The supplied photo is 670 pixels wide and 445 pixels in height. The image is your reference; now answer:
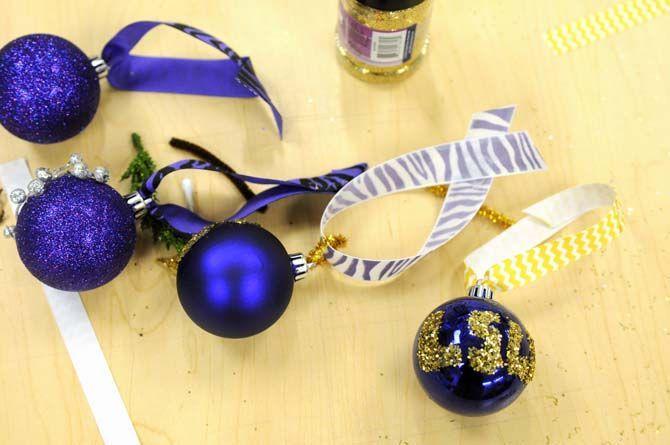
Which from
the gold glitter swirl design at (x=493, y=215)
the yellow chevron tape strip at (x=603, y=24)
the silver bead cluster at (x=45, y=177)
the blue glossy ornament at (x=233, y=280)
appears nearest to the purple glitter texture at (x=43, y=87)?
the silver bead cluster at (x=45, y=177)

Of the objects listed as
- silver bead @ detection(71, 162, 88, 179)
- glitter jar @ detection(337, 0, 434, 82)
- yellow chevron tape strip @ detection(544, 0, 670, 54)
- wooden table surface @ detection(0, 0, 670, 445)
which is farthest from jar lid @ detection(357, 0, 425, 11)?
silver bead @ detection(71, 162, 88, 179)

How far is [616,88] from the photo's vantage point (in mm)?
865

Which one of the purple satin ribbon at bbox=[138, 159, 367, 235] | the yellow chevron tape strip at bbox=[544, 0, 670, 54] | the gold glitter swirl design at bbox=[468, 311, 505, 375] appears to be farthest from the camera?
the yellow chevron tape strip at bbox=[544, 0, 670, 54]

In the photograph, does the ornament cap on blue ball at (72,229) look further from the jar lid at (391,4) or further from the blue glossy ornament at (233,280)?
the jar lid at (391,4)

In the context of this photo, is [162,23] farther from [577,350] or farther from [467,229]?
[577,350]

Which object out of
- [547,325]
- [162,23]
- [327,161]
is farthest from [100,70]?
[547,325]

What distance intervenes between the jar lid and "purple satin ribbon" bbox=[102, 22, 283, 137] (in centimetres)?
16

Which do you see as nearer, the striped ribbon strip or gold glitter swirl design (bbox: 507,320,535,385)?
gold glitter swirl design (bbox: 507,320,535,385)

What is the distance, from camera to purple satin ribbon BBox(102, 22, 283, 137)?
0.83 m

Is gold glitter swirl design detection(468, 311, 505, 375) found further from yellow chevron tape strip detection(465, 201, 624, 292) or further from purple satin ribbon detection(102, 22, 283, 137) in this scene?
purple satin ribbon detection(102, 22, 283, 137)

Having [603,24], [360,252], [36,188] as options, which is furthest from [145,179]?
[603,24]

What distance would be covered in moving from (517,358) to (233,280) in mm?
268

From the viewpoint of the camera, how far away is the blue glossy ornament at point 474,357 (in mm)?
618

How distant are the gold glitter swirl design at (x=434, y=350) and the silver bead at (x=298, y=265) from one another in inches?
5.3
